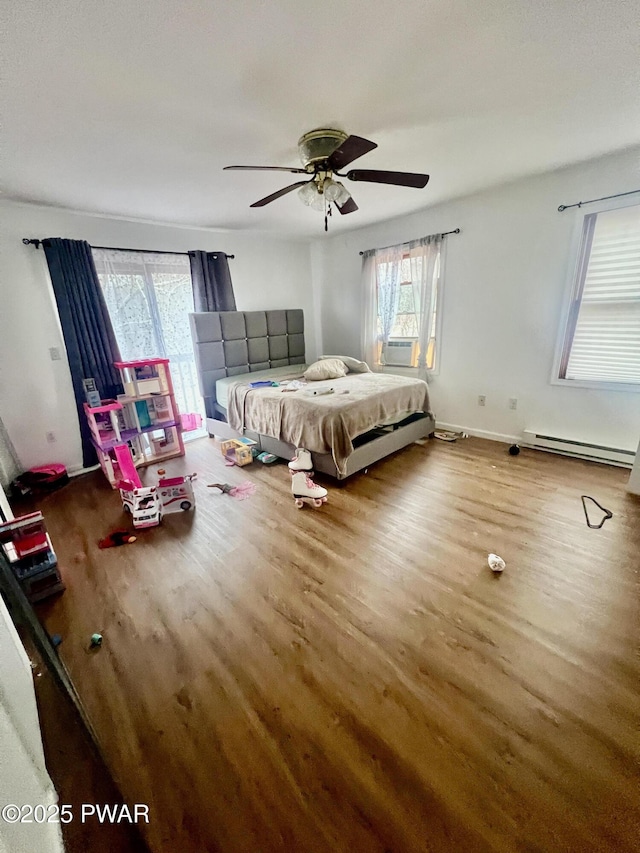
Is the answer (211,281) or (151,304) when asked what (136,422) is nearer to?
(151,304)

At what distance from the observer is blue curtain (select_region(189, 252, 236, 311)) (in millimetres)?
3760

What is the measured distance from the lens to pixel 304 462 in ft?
9.47

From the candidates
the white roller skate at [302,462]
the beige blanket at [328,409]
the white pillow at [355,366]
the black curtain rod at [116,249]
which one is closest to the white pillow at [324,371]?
the beige blanket at [328,409]

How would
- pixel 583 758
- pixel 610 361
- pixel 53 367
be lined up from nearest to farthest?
pixel 583 758, pixel 610 361, pixel 53 367

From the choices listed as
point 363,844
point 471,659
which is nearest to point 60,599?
point 363,844

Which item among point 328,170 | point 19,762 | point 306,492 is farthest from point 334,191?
point 19,762

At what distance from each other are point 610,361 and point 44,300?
16.8ft

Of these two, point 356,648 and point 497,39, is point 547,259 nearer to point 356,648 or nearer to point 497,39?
point 497,39

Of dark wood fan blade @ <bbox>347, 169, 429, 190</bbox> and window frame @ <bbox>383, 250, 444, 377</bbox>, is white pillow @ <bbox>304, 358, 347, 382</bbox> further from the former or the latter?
dark wood fan blade @ <bbox>347, 169, 429, 190</bbox>

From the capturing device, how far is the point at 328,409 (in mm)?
2715

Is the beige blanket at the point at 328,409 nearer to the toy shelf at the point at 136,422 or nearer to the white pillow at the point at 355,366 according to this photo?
the white pillow at the point at 355,366

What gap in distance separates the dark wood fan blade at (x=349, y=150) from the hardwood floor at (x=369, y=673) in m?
2.19

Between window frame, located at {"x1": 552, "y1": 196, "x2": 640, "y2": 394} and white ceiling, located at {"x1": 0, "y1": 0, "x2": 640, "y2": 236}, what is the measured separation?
40cm

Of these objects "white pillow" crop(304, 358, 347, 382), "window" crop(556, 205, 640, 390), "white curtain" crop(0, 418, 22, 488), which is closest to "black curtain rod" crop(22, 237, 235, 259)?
"white curtain" crop(0, 418, 22, 488)
